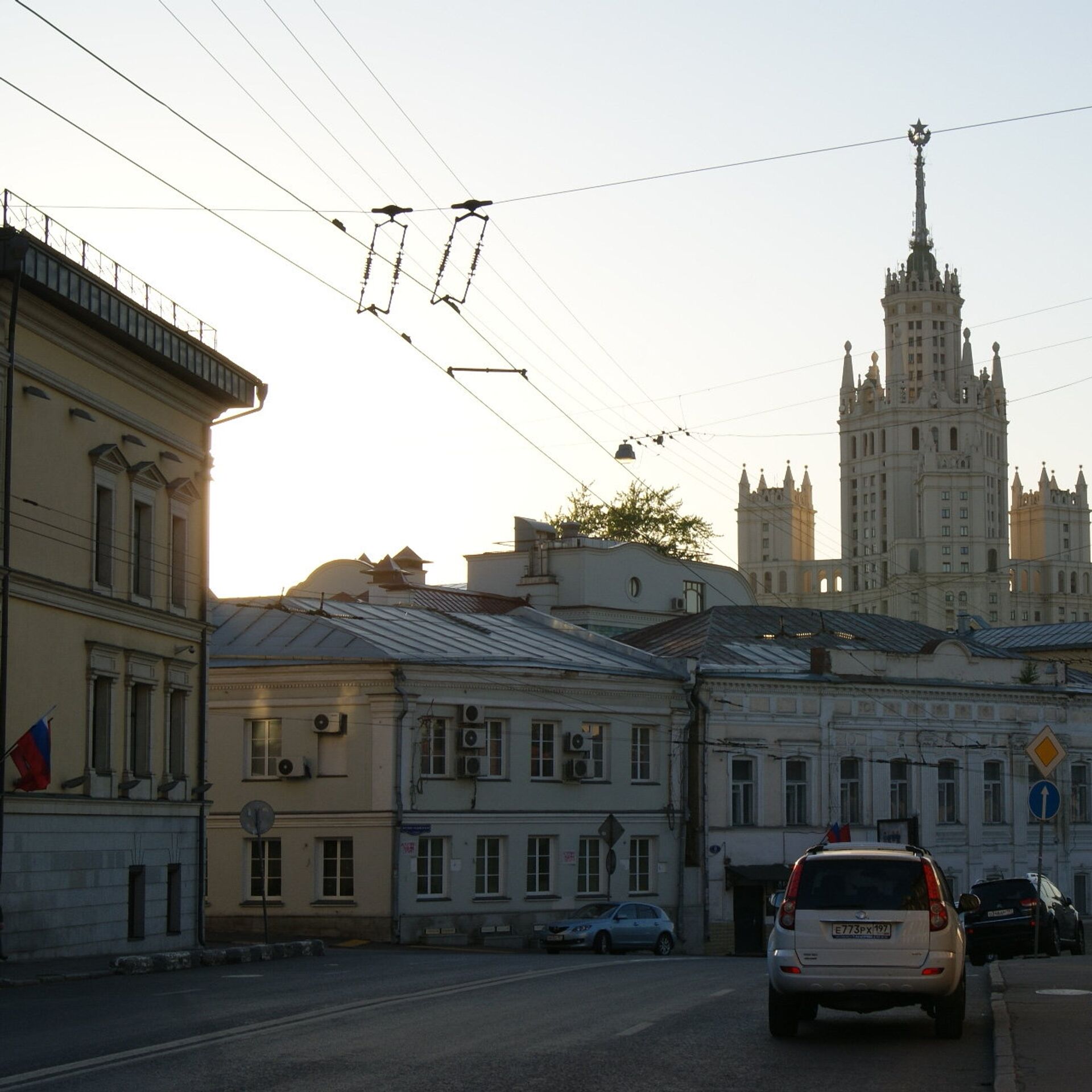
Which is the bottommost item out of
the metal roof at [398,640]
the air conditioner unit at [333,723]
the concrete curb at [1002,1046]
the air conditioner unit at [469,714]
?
the concrete curb at [1002,1046]

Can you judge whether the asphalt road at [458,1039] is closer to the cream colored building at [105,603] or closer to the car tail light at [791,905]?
the car tail light at [791,905]

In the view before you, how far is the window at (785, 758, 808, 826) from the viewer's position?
53594 millimetres

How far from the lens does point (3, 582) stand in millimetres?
28141

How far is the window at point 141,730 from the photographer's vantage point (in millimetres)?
33844

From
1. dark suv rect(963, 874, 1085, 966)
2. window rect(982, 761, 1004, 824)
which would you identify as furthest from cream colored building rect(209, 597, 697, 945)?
dark suv rect(963, 874, 1085, 966)

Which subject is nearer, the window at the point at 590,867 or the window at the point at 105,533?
the window at the point at 105,533

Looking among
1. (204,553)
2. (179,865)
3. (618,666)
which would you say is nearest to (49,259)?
(204,553)

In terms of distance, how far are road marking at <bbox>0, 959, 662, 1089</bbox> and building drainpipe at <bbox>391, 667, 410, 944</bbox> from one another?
19148 millimetres

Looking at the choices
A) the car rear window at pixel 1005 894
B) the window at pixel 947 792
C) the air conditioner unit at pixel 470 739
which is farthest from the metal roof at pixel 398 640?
the car rear window at pixel 1005 894

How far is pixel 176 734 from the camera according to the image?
35938 mm

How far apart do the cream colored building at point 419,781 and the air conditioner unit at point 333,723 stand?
0.15ft

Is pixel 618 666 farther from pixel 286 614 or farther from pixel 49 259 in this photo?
pixel 49 259

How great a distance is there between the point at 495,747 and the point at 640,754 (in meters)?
5.24

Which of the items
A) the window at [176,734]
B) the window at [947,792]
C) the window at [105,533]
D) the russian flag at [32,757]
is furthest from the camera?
the window at [947,792]
